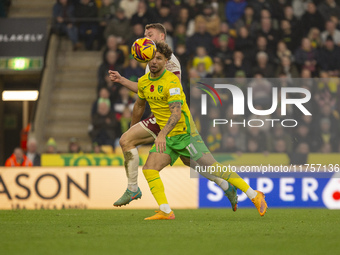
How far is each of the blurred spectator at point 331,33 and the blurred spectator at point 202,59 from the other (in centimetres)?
263

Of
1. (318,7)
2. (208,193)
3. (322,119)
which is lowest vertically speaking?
(208,193)

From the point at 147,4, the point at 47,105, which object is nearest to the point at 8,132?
the point at 47,105

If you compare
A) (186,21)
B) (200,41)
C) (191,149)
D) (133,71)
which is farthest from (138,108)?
(186,21)

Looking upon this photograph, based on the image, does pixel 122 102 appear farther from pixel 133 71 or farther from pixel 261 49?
pixel 261 49

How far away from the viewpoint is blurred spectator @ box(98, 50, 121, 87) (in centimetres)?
1568

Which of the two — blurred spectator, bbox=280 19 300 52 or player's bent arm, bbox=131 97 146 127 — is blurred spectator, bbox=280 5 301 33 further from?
player's bent arm, bbox=131 97 146 127

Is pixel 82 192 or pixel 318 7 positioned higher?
pixel 318 7

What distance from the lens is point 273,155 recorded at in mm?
12617

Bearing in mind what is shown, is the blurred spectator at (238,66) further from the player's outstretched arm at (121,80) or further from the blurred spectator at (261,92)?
the player's outstretched arm at (121,80)

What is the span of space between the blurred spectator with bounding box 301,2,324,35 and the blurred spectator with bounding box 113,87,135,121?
4057mm

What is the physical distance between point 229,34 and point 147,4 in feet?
6.47

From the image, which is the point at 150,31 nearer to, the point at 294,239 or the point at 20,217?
the point at 20,217

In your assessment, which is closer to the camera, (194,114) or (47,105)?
(194,114)

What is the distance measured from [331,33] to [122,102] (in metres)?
4.67
